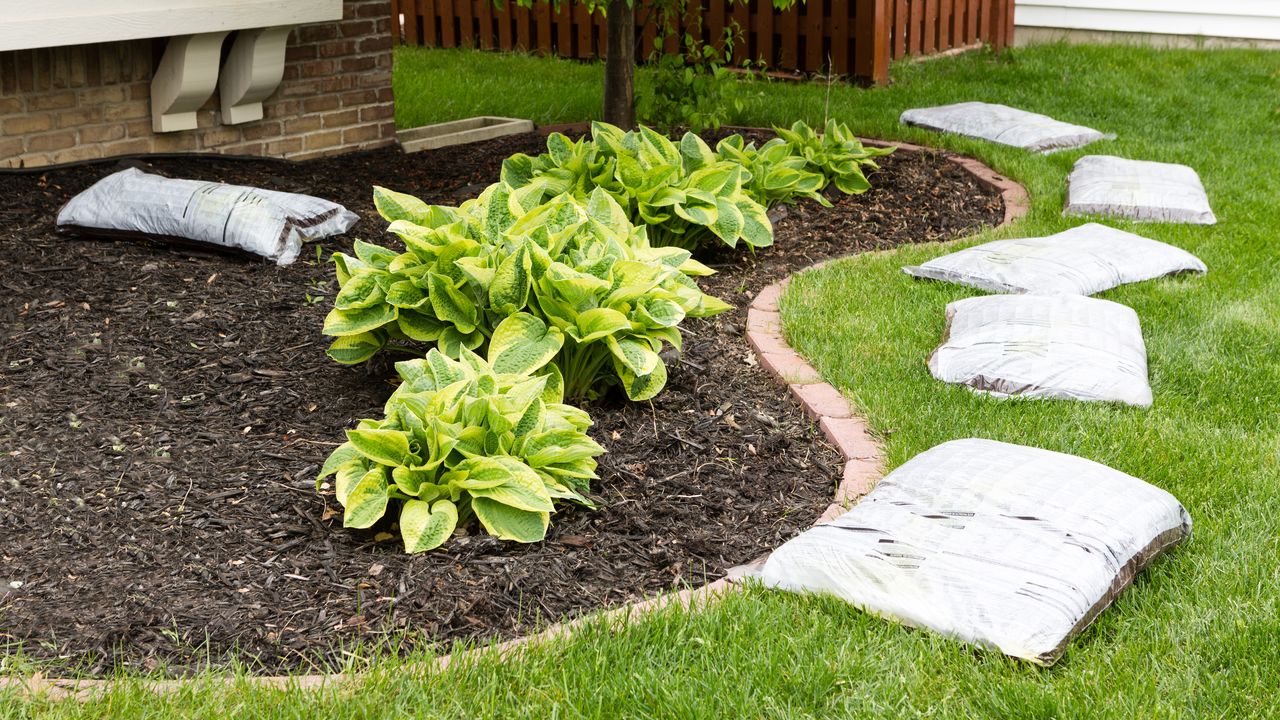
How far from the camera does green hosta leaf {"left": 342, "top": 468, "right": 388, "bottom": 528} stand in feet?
8.75

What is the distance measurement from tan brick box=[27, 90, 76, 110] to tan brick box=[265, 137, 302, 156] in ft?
3.20

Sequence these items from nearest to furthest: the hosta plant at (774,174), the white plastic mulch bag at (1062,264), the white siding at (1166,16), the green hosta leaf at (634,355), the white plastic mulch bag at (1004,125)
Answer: the green hosta leaf at (634,355), the white plastic mulch bag at (1062,264), the hosta plant at (774,174), the white plastic mulch bag at (1004,125), the white siding at (1166,16)

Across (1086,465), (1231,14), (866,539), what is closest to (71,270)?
(866,539)

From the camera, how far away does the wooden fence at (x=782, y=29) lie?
880cm

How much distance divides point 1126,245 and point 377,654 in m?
→ 3.40

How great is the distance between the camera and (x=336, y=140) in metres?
6.41

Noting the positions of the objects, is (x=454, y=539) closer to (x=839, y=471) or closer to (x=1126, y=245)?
(x=839, y=471)

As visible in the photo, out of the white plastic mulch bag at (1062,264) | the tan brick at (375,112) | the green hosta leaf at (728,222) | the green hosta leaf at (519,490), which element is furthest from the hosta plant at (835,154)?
the green hosta leaf at (519,490)

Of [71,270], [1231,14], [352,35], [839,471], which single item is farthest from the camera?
[1231,14]

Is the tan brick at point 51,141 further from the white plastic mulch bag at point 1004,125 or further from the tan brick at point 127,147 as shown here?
the white plastic mulch bag at point 1004,125

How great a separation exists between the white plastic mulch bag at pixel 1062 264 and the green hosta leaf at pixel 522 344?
6.03 ft

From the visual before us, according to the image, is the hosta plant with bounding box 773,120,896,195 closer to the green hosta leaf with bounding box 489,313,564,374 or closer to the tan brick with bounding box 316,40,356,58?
the tan brick with bounding box 316,40,356,58

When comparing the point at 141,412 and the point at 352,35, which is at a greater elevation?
the point at 352,35

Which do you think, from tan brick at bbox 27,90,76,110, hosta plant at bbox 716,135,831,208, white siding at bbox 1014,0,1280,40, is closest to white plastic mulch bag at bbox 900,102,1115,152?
hosta plant at bbox 716,135,831,208
